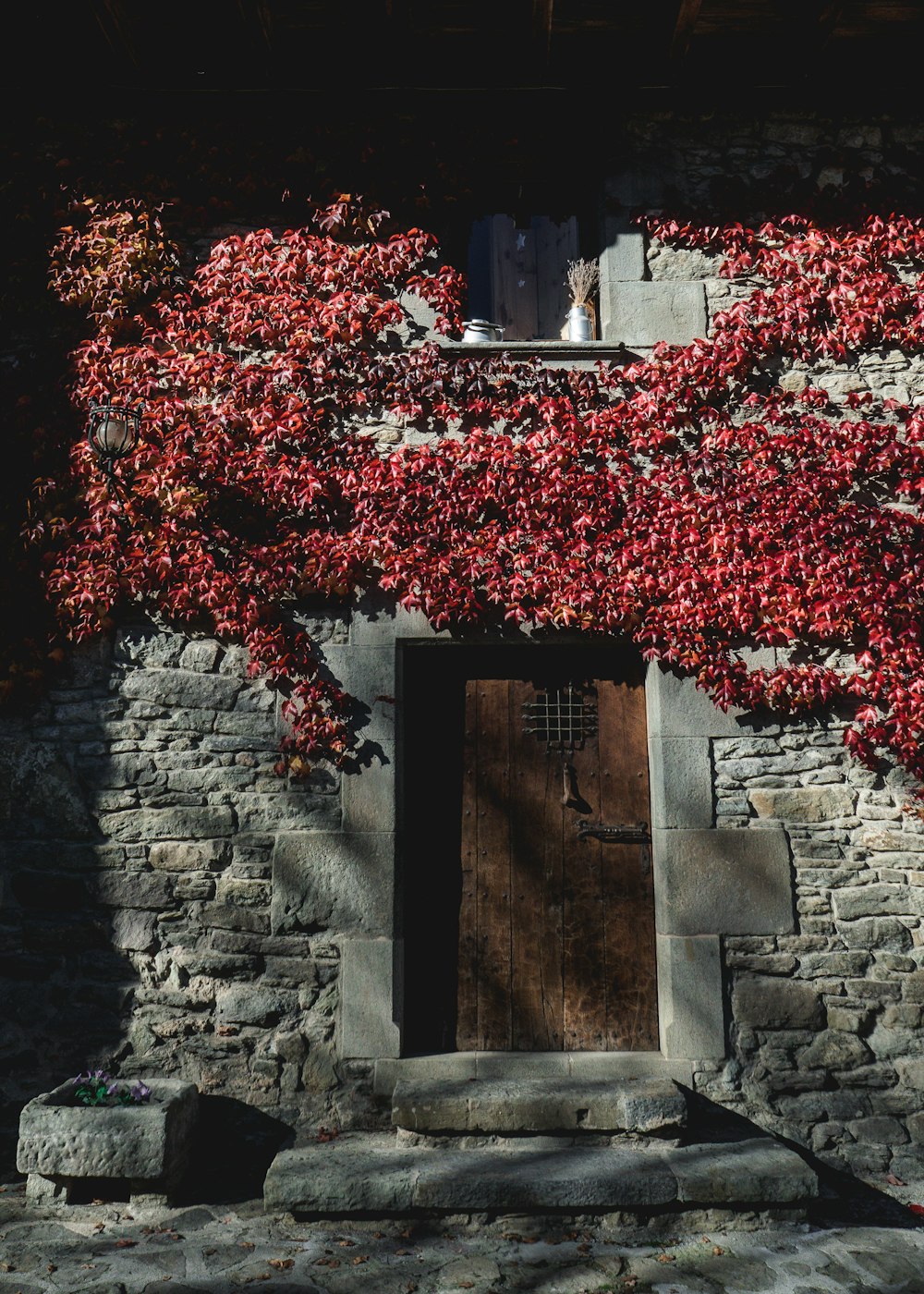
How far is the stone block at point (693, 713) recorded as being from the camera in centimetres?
411

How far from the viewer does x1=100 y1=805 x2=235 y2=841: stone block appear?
4059 mm

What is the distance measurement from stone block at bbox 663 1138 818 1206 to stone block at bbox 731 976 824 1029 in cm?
59

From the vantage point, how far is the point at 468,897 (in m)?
4.17

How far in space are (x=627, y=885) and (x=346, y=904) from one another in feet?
4.20

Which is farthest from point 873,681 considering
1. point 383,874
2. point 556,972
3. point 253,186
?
point 253,186

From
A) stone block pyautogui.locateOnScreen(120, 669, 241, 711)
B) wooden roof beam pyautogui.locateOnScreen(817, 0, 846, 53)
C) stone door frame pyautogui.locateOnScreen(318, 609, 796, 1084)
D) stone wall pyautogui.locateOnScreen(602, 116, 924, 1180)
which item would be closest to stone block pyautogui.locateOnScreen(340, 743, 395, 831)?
stone door frame pyautogui.locateOnScreen(318, 609, 796, 1084)

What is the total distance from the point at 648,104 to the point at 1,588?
13.0ft

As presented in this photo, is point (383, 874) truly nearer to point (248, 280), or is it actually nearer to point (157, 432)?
point (157, 432)

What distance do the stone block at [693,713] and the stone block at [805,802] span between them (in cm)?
28

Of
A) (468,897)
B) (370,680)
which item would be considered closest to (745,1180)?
(468,897)

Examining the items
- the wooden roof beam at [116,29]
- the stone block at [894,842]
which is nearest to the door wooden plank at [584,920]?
the stone block at [894,842]

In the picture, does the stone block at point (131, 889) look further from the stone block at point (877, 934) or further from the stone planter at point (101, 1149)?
the stone block at point (877, 934)

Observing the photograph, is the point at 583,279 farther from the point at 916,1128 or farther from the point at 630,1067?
the point at 916,1128

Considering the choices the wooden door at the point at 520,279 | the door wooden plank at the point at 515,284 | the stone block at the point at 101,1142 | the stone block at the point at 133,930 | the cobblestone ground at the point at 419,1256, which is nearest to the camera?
the cobblestone ground at the point at 419,1256
